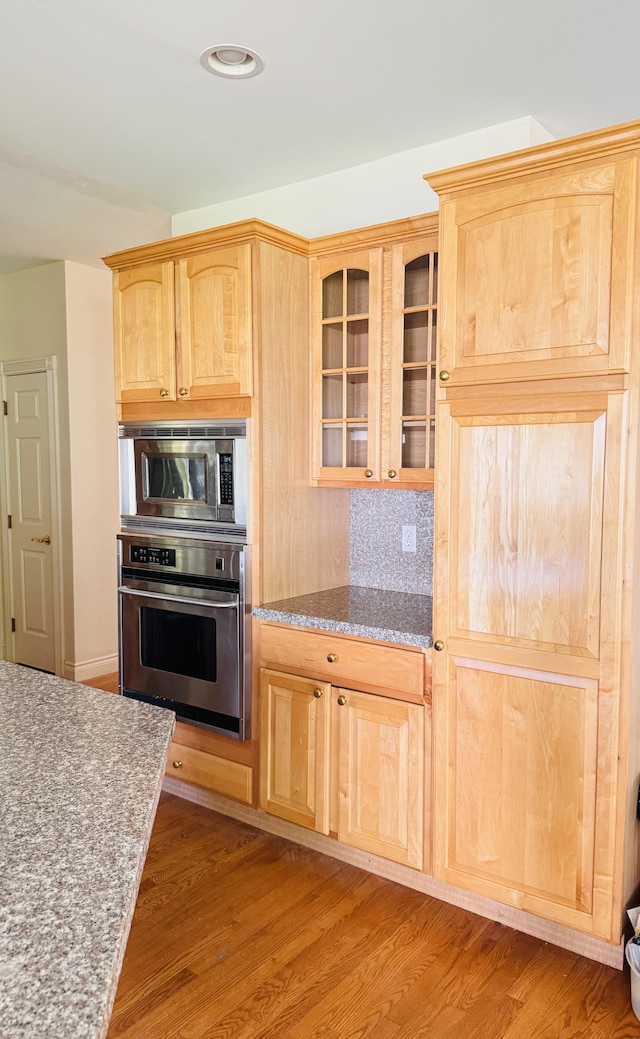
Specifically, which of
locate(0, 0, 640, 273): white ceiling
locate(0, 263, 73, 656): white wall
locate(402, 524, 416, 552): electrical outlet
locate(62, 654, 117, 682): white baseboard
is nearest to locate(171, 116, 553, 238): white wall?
locate(0, 0, 640, 273): white ceiling

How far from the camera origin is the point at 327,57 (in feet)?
7.13

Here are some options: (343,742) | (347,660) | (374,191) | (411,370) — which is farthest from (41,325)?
(343,742)

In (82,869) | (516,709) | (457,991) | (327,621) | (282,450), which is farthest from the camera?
(282,450)

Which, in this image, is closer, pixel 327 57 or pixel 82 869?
pixel 82 869

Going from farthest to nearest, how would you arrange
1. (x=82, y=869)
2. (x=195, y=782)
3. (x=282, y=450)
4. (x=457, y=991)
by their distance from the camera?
(x=195, y=782) < (x=282, y=450) < (x=457, y=991) < (x=82, y=869)

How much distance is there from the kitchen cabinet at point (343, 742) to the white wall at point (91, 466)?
226 cm

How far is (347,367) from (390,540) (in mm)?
732

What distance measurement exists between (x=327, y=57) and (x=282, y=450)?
1285mm

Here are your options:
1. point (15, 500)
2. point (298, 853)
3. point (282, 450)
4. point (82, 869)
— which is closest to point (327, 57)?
point (282, 450)

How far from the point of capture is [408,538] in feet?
9.84

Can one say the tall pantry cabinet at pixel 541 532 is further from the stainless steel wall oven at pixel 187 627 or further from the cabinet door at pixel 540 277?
the stainless steel wall oven at pixel 187 627

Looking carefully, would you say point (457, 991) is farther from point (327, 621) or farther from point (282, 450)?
point (282, 450)

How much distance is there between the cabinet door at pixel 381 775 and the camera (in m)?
2.38

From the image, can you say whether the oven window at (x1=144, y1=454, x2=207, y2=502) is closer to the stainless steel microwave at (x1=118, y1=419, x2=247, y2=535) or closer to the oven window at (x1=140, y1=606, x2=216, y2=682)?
the stainless steel microwave at (x1=118, y1=419, x2=247, y2=535)
